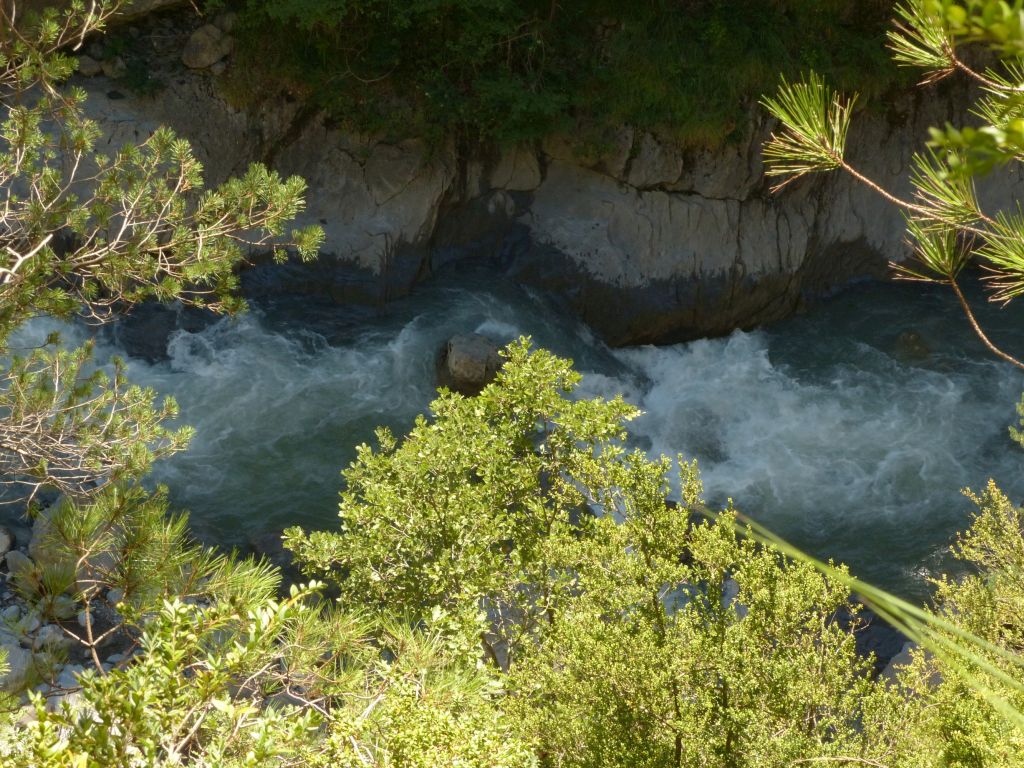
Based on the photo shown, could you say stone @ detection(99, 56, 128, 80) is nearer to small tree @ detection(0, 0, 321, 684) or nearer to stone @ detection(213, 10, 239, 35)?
stone @ detection(213, 10, 239, 35)

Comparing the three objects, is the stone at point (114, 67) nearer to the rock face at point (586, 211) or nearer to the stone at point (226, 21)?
the rock face at point (586, 211)

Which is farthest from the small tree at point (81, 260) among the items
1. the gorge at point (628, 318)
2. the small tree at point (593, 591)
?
the gorge at point (628, 318)

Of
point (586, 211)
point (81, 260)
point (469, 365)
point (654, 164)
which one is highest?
point (81, 260)

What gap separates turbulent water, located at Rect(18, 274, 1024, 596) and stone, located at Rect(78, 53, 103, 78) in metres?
3.59

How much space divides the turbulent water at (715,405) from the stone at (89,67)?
3587 mm

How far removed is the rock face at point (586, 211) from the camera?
45.0 ft

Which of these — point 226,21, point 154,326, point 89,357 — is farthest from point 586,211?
point 89,357

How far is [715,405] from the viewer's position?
1330cm

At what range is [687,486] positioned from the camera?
17.5 ft

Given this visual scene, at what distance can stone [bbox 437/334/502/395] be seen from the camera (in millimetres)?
12312

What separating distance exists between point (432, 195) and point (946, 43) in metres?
11.3

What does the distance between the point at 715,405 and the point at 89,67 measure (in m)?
9.05

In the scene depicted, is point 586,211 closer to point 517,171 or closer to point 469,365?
point 517,171

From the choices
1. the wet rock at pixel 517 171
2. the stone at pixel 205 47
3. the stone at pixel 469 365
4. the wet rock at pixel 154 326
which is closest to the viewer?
the stone at pixel 469 365
